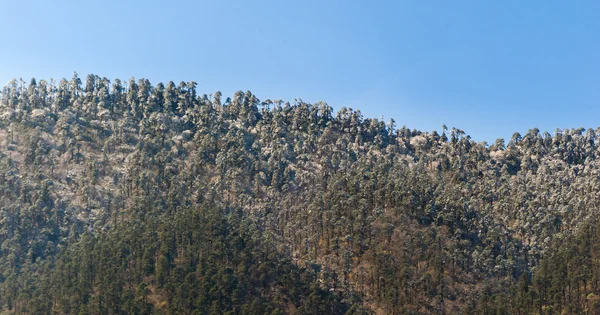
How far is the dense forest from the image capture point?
129250mm

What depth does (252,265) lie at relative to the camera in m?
137

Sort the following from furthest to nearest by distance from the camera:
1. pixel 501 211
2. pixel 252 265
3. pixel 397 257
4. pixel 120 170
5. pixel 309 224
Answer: pixel 120 170
pixel 501 211
pixel 309 224
pixel 397 257
pixel 252 265

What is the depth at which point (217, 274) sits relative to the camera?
13188 centimetres

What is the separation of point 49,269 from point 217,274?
41472 millimetres

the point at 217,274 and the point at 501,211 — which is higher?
the point at 501,211

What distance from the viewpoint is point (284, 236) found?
518 ft

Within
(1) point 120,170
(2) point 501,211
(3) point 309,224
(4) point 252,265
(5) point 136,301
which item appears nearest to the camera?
(5) point 136,301

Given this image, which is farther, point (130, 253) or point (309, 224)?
point (309, 224)

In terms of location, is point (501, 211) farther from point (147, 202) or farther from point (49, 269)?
point (49, 269)

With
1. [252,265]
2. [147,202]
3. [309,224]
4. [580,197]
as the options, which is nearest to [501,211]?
[580,197]

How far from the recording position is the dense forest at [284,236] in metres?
129

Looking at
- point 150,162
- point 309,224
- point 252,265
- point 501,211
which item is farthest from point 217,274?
point 501,211

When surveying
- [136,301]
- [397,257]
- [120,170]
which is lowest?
[136,301]

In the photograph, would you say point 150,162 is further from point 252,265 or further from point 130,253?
point 252,265
